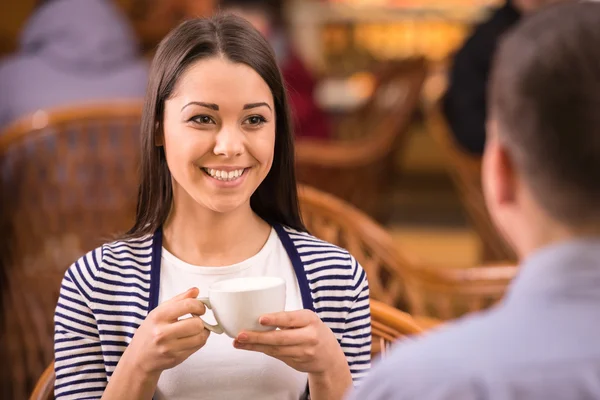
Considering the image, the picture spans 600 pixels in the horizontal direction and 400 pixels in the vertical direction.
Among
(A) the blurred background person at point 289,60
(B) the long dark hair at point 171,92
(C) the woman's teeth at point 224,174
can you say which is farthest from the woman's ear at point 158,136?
(A) the blurred background person at point 289,60

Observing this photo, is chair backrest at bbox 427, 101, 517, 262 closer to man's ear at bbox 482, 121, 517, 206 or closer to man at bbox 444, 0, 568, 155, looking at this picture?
man at bbox 444, 0, 568, 155

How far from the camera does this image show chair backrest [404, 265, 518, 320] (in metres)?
1.92

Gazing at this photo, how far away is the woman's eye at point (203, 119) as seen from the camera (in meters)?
1.24

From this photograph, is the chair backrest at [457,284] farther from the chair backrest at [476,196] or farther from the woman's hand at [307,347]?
the chair backrest at [476,196]

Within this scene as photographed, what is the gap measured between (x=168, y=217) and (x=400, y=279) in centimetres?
73

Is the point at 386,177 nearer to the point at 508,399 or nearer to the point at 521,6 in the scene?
the point at 521,6

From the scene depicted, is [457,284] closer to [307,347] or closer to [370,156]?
[307,347]

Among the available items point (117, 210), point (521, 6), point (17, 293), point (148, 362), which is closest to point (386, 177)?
point (521, 6)

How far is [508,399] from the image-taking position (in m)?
0.68

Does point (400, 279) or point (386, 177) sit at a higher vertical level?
point (386, 177)

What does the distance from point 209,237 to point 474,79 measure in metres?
1.95

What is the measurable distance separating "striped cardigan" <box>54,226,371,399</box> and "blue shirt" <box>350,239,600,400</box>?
562mm

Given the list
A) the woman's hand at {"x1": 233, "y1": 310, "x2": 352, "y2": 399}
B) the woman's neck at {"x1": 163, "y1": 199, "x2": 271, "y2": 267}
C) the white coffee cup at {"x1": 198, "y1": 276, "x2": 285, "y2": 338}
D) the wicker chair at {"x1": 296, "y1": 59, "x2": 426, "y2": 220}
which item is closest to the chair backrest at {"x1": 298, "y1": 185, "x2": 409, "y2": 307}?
the woman's neck at {"x1": 163, "y1": 199, "x2": 271, "y2": 267}

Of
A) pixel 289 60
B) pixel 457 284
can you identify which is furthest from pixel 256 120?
pixel 289 60
